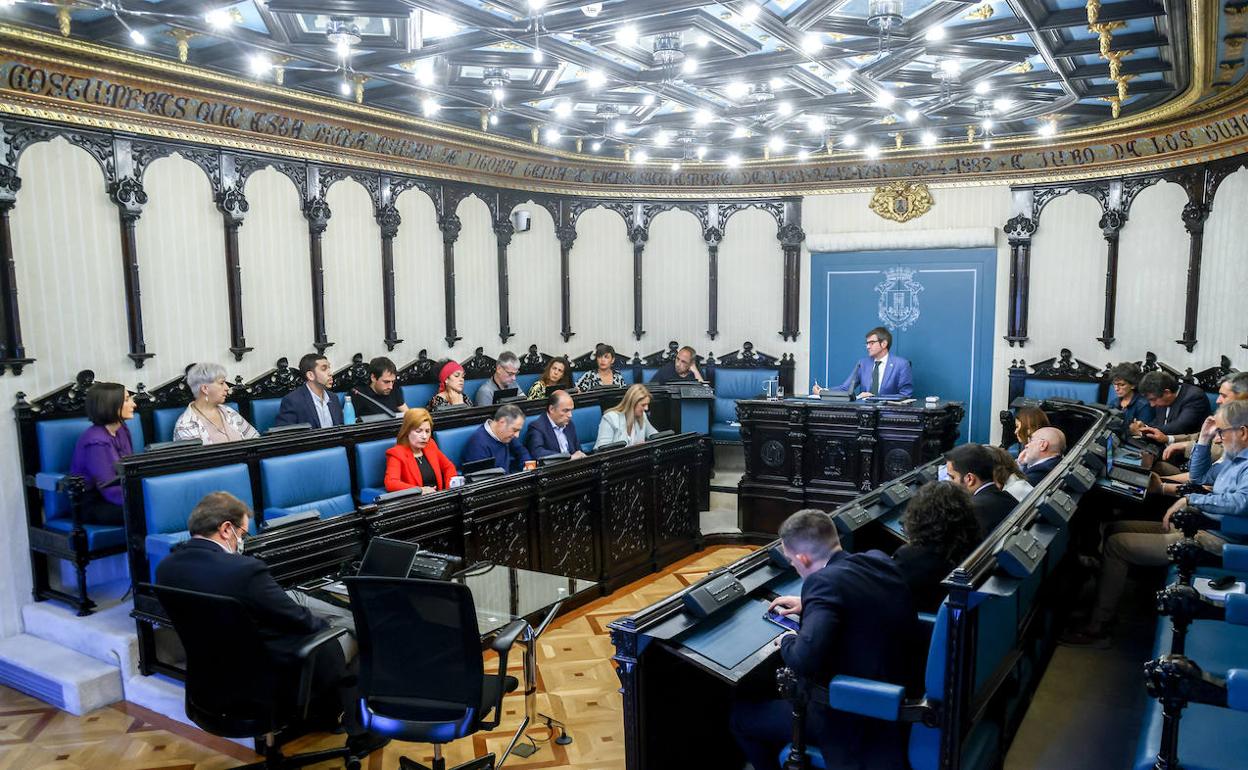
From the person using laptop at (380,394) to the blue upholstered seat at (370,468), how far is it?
87 centimetres

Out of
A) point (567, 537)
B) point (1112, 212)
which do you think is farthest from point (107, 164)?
point (1112, 212)

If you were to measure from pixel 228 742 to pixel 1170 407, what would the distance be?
684cm

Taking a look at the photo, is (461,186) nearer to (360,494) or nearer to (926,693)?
(360,494)

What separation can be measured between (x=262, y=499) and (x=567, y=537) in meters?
1.78

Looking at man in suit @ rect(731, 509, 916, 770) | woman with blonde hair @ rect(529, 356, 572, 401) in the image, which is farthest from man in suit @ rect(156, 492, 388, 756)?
woman with blonde hair @ rect(529, 356, 572, 401)

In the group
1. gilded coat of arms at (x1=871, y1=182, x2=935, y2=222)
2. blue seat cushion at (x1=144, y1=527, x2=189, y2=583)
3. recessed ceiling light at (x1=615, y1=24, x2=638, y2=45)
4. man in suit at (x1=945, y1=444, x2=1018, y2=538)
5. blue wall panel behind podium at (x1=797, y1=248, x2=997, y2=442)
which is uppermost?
recessed ceiling light at (x1=615, y1=24, x2=638, y2=45)

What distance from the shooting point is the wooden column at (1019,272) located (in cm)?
876

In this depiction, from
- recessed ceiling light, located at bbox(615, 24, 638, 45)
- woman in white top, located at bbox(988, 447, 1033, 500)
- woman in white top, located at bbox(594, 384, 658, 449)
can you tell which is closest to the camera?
woman in white top, located at bbox(988, 447, 1033, 500)

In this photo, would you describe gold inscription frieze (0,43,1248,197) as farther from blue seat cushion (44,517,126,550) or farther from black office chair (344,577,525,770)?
black office chair (344,577,525,770)

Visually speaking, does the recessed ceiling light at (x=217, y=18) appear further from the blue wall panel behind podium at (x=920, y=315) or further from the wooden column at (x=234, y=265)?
the blue wall panel behind podium at (x=920, y=315)

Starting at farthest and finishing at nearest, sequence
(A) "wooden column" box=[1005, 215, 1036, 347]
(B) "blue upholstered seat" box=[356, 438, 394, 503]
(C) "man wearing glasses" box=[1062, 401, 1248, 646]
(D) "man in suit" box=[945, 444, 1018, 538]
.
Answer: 1. (A) "wooden column" box=[1005, 215, 1036, 347]
2. (B) "blue upholstered seat" box=[356, 438, 394, 503]
3. (C) "man wearing glasses" box=[1062, 401, 1248, 646]
4. (D) "man in suit" box=[945, 444, 1018, 538]

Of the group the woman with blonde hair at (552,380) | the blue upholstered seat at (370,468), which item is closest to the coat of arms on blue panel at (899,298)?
the woman with blonde hair at (552,380)

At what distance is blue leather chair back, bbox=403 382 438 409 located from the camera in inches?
309

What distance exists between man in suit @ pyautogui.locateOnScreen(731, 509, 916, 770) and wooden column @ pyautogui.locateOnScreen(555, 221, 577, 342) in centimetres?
734
